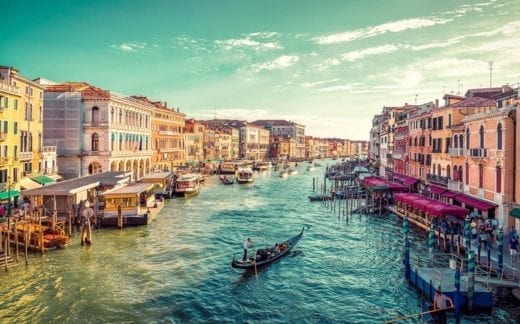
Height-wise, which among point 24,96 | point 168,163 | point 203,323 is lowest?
point 203,323

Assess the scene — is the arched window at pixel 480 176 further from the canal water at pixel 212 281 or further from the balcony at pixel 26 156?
the balcony at pixel 26 156

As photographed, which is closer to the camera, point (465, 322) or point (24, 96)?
point (465, 322)

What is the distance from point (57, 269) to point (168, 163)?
2015 inches

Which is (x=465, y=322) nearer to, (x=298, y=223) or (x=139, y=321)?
(x=139, y=321)

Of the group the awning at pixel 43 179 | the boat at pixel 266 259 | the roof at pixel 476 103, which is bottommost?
the boat at pixel 266 259

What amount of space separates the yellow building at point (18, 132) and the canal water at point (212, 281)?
906 centimetres

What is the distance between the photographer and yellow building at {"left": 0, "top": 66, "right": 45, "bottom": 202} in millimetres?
30688

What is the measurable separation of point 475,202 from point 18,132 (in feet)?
114

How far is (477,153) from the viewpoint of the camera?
89.3ft

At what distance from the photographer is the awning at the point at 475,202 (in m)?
25.0

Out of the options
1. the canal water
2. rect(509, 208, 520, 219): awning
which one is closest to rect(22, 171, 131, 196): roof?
the canal water

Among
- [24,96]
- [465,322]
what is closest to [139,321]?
[465,322]

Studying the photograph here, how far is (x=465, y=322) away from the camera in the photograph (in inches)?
593

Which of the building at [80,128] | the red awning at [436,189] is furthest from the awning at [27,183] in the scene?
the red awning at [436,189]
